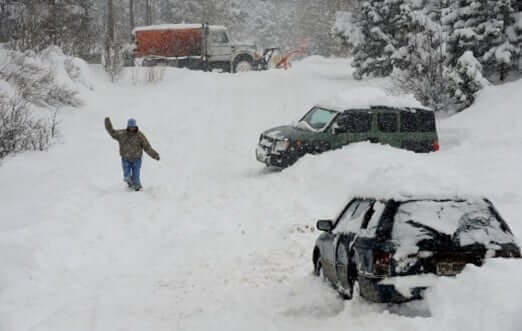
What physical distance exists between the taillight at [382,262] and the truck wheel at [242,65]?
3435 centimetres

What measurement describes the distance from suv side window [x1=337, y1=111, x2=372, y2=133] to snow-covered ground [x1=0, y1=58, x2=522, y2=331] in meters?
0.54

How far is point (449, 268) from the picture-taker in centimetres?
592

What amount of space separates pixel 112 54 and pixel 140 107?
21.7 ft

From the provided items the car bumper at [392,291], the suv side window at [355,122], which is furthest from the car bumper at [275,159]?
the car bumper at [392,291]

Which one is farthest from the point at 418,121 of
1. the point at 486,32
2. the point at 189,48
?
the point at 189,48

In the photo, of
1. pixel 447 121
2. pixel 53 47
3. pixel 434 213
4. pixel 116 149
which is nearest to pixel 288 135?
pixel 116 149

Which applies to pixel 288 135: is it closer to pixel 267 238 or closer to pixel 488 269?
pixel 267 238

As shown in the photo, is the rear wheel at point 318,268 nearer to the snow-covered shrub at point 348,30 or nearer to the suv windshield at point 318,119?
the suv windshield at point 318,119

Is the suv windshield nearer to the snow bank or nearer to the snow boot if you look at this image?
the snow boot

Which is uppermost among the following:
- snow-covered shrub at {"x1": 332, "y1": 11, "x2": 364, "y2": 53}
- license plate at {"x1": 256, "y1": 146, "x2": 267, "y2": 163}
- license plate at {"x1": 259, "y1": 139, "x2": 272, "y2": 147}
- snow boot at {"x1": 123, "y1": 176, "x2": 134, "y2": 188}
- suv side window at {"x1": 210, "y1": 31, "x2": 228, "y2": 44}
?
snow-covered shrub at {"x1": 332, "y1": 11, "x2": 364, "y2": 53}

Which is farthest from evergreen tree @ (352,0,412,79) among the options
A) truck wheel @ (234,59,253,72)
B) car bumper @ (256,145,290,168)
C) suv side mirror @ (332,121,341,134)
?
car bumper @ (256,145,290,168)

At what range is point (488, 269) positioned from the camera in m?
5.70

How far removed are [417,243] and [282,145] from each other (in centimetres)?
1023

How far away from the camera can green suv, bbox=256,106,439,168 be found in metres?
16.1
